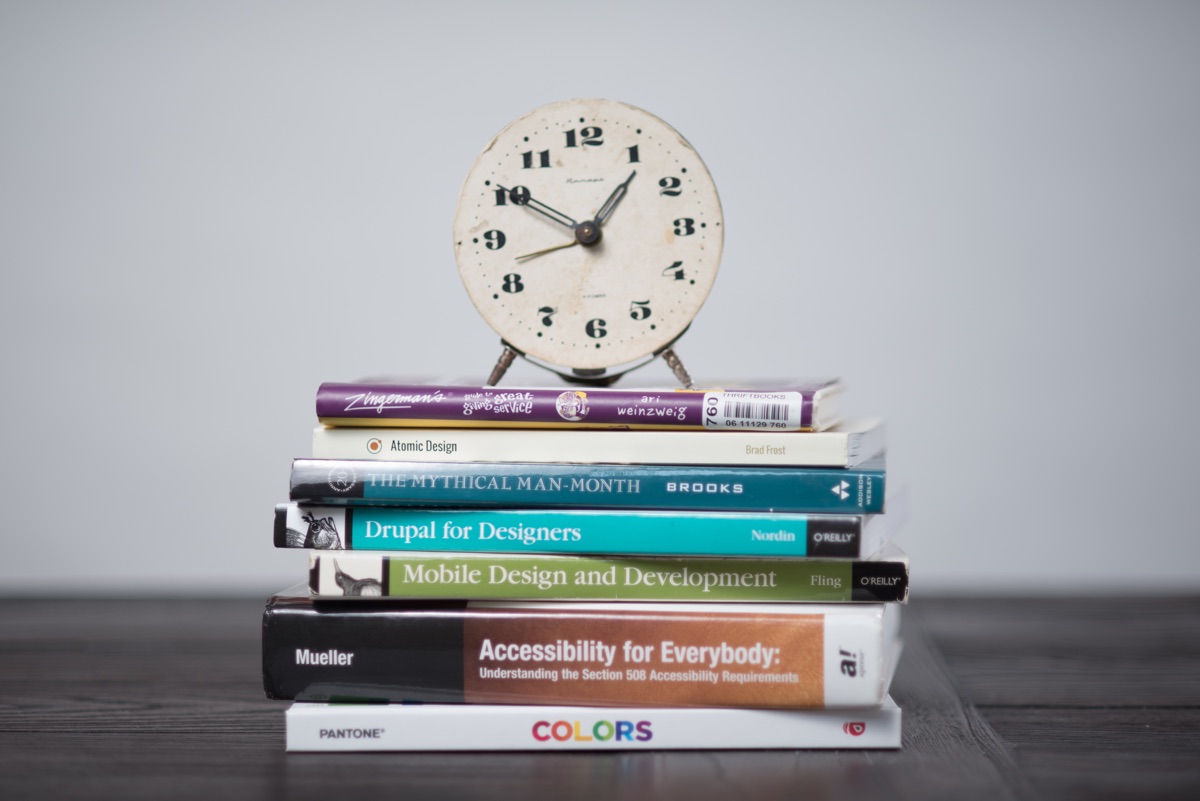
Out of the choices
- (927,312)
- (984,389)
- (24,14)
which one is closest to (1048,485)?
(984,389)

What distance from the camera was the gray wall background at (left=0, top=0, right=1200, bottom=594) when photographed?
206 centimetres

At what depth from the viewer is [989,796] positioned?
2.98 ft

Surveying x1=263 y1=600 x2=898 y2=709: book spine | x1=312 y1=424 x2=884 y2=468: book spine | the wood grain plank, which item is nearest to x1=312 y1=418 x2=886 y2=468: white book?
x1=312 y1=424 x2=884 y2=468: book spine

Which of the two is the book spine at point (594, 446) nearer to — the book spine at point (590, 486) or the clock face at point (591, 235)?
the book spine at point (590, 486)

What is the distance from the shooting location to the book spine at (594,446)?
1054 mm

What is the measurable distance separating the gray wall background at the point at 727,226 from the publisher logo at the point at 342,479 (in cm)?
103

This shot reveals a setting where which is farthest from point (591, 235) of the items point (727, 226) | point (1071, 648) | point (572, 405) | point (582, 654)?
point (727, 226)

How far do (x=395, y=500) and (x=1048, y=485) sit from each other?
1440 millimetres

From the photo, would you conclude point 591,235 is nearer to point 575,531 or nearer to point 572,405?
point 572,405

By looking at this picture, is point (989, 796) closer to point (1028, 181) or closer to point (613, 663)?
point (613, 663)

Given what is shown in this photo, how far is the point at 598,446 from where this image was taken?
3.53ft

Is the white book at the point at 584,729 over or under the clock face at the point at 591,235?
under

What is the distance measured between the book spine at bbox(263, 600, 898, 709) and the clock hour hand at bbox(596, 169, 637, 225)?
1.29ft

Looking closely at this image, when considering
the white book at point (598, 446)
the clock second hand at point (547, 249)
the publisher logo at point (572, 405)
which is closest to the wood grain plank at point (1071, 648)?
the white book at point (598, 446)
